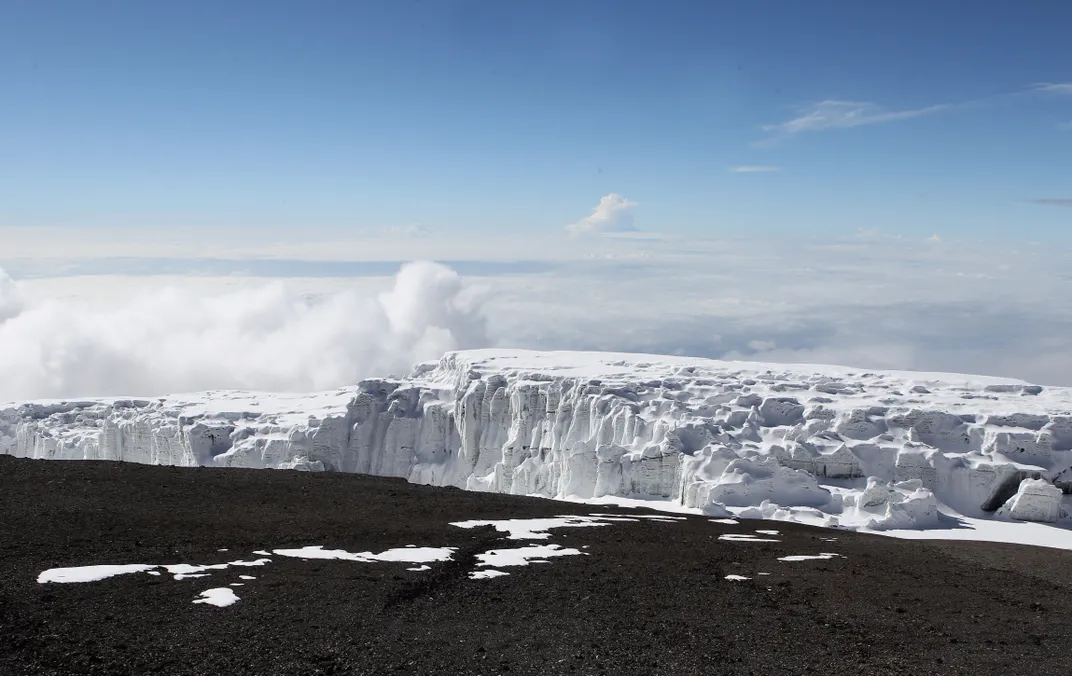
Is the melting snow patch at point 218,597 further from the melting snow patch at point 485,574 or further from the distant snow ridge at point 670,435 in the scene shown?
the distant snow ridge at point 670,435

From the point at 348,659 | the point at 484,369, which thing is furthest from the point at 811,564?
the point at 484,369

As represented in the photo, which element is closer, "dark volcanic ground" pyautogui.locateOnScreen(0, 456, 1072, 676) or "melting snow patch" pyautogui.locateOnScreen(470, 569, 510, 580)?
"dark volcanic ground" pyautogui.locateOnScreen(0, 456, 1072, 676)

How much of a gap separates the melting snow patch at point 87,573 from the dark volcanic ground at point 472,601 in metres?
0.39

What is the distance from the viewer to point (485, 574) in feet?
69.5

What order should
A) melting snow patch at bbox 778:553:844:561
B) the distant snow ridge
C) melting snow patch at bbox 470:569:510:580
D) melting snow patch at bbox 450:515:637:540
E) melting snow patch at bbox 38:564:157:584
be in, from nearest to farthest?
melting snow patch at bbox 38:564:157:584 → melting snow patch at bbox 470:569:510:580 → melting snow patch at bbox 778:553:844:561 → melting snow patch at bbox 450:515:637:540 → the distant snow ridge

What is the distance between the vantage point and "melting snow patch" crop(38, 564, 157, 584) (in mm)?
17984

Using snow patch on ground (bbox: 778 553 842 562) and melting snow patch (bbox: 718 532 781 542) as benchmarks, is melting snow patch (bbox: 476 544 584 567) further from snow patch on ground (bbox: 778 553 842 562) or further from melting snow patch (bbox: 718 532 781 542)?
melting snow patch (bbox: 718 532 781 542)

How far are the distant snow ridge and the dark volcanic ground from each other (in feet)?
51.0

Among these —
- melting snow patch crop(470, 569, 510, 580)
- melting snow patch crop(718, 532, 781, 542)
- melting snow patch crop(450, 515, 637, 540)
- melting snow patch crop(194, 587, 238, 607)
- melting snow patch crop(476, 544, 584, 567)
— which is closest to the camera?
melting snow patch crop(194, 587, 238, 607)

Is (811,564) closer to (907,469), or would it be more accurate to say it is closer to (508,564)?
(508,564)

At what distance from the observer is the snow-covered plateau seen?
43.9 metres

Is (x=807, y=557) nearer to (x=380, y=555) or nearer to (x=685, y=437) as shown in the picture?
(x=380, y=555)

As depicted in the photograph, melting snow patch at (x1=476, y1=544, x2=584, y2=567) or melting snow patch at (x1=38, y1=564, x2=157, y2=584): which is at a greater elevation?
melting snow patch at (x1=38, y1=564, x2=157, y2=584)

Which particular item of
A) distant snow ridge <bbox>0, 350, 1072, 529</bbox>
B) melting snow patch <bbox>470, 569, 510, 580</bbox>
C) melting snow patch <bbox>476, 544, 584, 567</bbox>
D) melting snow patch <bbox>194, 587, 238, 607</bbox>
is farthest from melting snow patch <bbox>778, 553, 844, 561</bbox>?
melting snow patch <bbox>194, 587, 238, 607</bbox>
